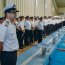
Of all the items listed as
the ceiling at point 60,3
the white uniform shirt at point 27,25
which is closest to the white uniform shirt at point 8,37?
the white uniform shirt at point 27,25

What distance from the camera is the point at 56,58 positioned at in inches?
232

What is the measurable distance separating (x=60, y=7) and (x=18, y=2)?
30.2 meters

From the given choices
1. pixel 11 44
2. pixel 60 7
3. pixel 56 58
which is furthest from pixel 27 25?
pixel 60 7

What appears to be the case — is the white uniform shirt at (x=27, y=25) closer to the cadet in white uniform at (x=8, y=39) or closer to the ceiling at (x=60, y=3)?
the cadet in white uniform at (x=8, y=39)

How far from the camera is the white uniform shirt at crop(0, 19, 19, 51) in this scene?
3.39 m

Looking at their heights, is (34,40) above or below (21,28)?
below

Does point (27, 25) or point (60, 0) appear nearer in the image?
point (27, 25)

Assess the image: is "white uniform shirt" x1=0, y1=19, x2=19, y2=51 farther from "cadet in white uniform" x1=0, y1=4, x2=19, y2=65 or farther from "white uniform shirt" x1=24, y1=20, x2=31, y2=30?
"white uniform shirt" x1=24, y1=20, x2=31, y2=30

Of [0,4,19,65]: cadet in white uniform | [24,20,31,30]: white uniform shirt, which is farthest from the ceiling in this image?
[0,4,19,65]: cadet in white uniform

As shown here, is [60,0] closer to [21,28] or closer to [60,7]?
[60,7]

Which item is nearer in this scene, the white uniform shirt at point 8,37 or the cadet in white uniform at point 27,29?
the white uniform shirt at point 8,37

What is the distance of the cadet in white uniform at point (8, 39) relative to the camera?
340 cm

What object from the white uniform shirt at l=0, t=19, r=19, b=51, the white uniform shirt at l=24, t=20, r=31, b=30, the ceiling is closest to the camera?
the white uniform shirt at l=0, t=19, r=19, b=51

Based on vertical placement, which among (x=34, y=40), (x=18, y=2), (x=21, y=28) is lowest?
(x=34, y=40)
